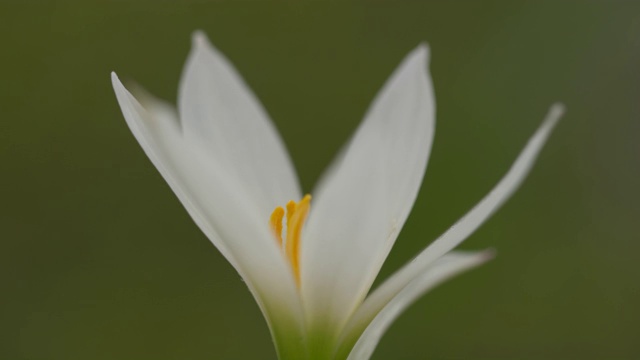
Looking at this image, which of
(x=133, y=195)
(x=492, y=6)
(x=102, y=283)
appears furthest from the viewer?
(x=492, y=6)

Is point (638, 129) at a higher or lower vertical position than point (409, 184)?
lower

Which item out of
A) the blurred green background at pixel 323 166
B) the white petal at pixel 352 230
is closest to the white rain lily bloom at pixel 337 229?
the white petal at pixel 352 230

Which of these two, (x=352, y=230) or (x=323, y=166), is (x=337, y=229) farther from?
(x=323, y=166)

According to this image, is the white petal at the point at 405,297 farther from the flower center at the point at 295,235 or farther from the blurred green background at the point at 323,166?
the blurred green background at the point at 323,166

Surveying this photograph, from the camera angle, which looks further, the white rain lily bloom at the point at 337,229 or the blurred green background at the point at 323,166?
the blurred green background at the point at 323,166

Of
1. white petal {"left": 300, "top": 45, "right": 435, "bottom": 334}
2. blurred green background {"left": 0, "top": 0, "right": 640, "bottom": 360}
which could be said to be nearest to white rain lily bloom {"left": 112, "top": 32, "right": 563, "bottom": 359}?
white petal {"left": 300, "top": 45, "right": 435, "bottom": 334}

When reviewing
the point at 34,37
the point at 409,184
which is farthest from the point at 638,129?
the point at 409,184

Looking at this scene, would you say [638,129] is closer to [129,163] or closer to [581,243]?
[581,243]
